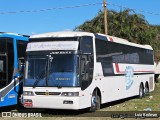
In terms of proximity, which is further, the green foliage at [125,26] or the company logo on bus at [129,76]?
the green foliage at [125,26]

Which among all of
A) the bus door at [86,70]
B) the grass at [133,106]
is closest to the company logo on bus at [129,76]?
the grass at [133,106]

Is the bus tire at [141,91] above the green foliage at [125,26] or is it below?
below

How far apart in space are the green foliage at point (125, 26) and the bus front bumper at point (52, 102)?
2087 centimetres

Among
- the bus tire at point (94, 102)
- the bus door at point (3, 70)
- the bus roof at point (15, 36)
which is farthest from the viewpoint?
the bus roof at point (15, 36)

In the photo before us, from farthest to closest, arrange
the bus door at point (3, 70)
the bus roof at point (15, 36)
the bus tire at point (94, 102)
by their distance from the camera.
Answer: the bus roof at point (15, 36) < the bus door at point (3, 70) < the bus tire at point (94, 102)

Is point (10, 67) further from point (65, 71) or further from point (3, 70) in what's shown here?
point (65, 71)

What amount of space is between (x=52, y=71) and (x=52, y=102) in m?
1.14

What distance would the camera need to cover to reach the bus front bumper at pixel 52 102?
14.2 metres

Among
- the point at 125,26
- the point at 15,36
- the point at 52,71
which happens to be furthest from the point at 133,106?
the point at 125,26

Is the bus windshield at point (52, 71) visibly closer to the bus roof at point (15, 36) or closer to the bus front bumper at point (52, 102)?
the bus front bumper at point (52, 102)

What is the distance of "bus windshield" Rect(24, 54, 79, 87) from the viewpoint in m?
14.3

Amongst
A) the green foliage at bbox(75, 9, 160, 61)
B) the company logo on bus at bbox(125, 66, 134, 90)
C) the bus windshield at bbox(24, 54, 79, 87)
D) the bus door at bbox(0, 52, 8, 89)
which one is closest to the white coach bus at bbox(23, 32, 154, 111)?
the bus windshield at bbox(24, 54, 79, 87)

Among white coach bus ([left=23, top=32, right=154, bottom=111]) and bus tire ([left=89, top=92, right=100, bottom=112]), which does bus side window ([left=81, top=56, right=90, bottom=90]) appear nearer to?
white coach bus ([left=23, top=32, right=154, bottom=111])

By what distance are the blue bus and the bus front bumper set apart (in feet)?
4.68
